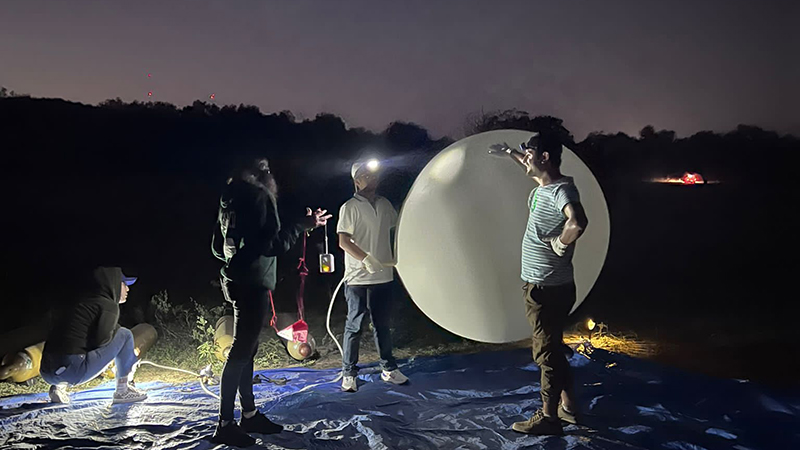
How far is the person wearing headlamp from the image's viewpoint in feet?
14.0

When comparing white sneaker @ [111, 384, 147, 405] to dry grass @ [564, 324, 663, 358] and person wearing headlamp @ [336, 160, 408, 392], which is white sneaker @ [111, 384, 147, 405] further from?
dry grass @ [564, 324, 663, 358]

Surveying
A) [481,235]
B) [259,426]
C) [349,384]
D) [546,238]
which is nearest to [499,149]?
[481,235]

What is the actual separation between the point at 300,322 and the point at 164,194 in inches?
198

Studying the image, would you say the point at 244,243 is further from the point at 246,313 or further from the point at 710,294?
the point at 710,294

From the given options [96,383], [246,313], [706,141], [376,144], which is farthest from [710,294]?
[96,383]

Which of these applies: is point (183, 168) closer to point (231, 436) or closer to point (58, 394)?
point (58, 394)

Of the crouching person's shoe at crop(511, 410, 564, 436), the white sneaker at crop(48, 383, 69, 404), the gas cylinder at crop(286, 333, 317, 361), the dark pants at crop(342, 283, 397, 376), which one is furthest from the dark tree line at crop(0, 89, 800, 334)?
the crouching person's shoe at crop(511, 410, 564, 436)

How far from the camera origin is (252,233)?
3.25m

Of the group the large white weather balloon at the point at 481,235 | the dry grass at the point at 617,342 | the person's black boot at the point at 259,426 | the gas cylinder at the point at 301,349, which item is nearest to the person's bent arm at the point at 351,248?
the large white weather balloon at the point at 481,235

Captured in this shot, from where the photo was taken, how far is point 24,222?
303 inches

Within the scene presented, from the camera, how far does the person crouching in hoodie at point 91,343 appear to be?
3.70 metres

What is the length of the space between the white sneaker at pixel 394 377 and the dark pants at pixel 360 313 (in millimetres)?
275

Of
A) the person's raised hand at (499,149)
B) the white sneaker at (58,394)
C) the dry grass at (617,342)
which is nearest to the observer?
the person's raised hand at (499,149)

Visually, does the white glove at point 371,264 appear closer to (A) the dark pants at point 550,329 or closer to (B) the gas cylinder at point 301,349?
(B) the gas cylinder at point 301,349
